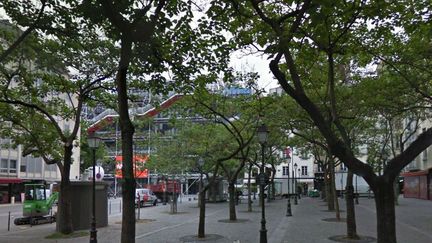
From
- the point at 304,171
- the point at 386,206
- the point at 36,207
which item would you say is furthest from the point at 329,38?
the point at 304,171

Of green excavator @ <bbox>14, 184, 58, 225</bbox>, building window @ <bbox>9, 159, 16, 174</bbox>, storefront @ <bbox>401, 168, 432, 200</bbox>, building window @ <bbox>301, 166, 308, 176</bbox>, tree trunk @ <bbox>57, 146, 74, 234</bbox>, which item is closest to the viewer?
tree trunk @ <bbox>57, 146, 74, 234</bbox>

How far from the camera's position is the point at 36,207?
30812 mm

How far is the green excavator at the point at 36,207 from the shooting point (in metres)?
30.3

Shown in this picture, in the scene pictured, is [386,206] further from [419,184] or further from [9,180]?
[9,180]

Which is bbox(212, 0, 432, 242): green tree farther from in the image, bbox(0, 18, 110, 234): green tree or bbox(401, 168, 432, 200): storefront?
bbox(401, 168, 432, 200): storefront

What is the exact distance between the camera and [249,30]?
44.8 feet

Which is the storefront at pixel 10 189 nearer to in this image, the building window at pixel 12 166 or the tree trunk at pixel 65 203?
the building window at pixel 12 166

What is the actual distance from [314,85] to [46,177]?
55.3m

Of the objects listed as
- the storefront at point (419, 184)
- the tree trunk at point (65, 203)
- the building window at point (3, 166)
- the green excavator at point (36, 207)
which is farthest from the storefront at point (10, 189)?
the storefront at point (419, 184)

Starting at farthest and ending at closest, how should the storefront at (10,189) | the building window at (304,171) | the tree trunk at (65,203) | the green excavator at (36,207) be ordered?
1. the building window at (304,171)
2. the storefront at (10,189)
3. the green excavator at (36,207)
4. the tree trunk at (65,203)

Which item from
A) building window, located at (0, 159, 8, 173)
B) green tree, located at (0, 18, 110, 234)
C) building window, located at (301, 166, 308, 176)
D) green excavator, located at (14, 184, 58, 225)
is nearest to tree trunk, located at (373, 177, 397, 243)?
green tree, located at (0, 18, 110, 234)

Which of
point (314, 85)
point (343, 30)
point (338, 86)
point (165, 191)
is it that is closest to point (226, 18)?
point (343, 30)

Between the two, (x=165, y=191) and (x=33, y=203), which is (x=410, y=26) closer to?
(x=33, y=203)

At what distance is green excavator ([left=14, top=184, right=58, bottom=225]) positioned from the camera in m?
30.3
